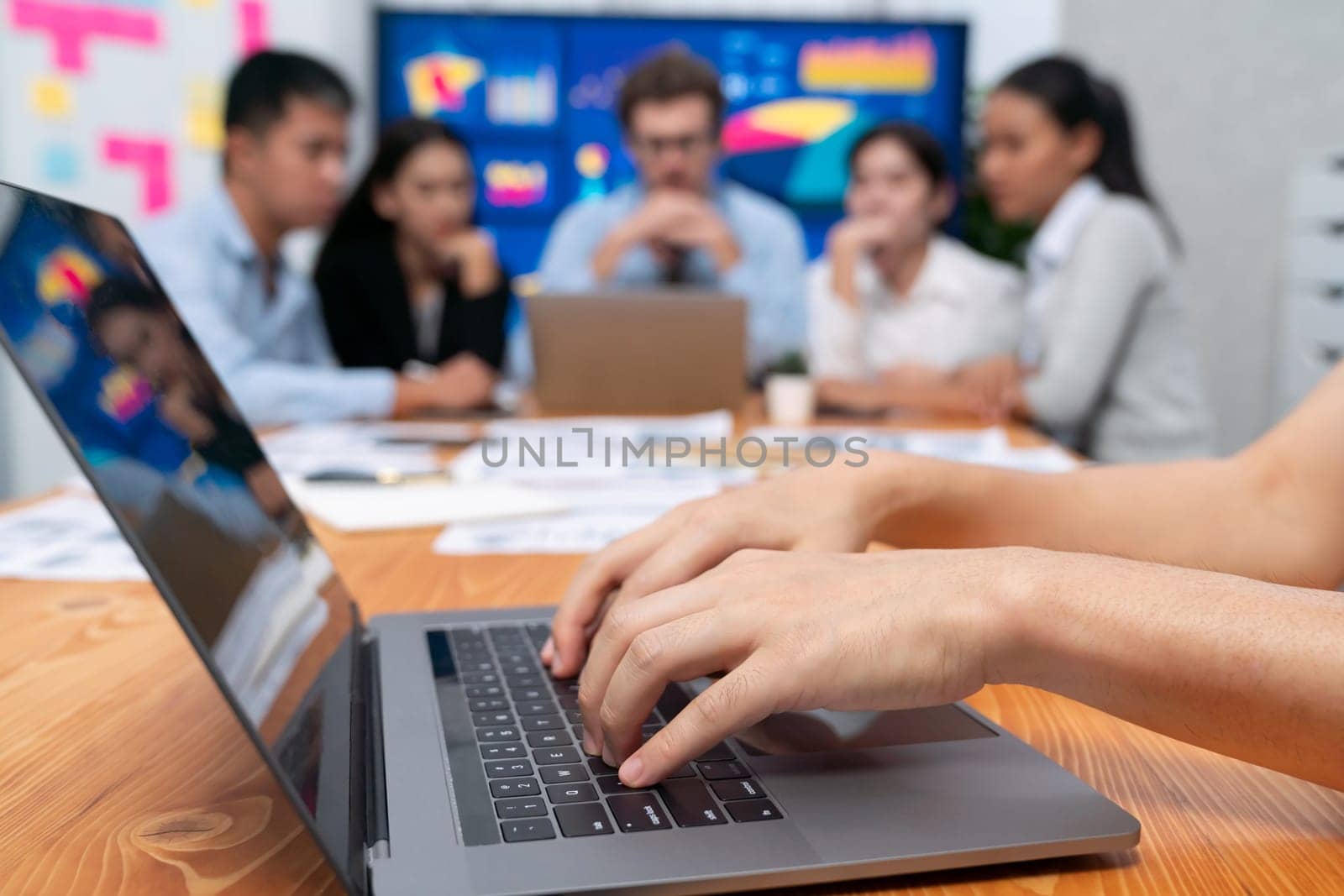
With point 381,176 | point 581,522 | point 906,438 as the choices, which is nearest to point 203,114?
point 381,176

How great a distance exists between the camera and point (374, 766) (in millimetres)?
426

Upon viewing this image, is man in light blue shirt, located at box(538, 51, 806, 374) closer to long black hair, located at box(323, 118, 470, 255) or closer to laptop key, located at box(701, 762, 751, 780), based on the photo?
long black hair, located at box(323, 118, 470, 255)

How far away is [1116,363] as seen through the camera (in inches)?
80.7

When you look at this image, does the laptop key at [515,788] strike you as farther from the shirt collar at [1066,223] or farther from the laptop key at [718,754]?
the shirt collar at [1066,223]

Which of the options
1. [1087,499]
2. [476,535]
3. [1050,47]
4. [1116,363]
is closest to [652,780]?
[1087,499]

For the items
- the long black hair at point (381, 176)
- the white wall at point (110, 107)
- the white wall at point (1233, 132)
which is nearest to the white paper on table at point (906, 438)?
the long black hair at point (381, 176)

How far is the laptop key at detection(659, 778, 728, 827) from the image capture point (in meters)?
0.37

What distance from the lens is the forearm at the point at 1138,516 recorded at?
0.65 m

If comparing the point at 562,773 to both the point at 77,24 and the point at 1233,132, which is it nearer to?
the point at 77,24

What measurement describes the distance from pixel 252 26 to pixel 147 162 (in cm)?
65

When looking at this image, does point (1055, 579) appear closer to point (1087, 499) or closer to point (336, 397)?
point (1087, 499)

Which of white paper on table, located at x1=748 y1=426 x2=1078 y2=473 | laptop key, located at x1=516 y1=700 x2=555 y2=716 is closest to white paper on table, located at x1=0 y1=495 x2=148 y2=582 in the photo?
laptop key, located at x1=516 y1=700 x2=555 y2=716

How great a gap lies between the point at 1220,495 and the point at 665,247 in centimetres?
195

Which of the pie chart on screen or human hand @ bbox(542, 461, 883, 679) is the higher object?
the pie chart on screen
